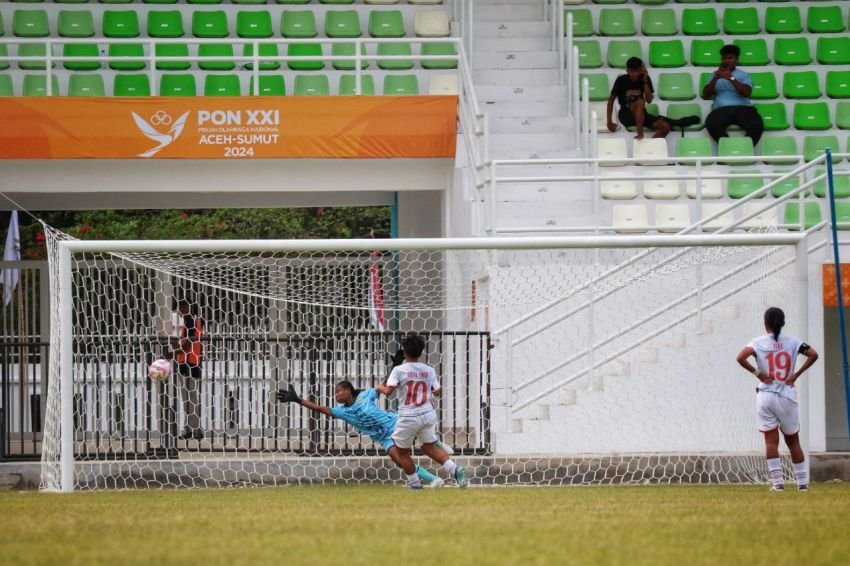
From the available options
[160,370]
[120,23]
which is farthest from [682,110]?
[160,370]

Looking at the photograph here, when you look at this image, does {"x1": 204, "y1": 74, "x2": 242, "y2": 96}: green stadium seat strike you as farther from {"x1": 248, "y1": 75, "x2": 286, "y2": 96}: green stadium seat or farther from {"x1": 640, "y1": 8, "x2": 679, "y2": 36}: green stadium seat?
{"x1": 640, "y1": 8, "x2": 679, "y2": 36}: green stadium seat

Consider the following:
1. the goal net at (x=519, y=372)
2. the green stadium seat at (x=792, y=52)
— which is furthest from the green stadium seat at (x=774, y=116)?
the goal net at (x=519, y=372)

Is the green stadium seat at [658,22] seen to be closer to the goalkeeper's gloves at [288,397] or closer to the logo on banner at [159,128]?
the logo on banner at [159,128]

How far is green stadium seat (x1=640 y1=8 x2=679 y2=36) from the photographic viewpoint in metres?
21.5

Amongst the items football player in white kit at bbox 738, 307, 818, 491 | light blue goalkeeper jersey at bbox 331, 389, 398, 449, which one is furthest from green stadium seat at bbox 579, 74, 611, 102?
football player in white kit at bbox 738, 307, 818, 491

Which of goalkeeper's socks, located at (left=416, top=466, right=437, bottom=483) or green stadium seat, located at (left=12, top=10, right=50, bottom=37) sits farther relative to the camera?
green stadium seat, located at (left=12, top=10, right=50, bottom=37)

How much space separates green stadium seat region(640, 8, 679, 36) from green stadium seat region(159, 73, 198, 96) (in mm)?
6896

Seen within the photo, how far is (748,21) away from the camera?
71.1 ft

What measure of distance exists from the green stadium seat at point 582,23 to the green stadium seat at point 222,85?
16.8ft

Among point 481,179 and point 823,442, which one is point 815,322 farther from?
point 481,179

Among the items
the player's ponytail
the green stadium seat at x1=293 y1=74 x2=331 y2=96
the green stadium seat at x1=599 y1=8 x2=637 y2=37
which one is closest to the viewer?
the player's ponytail

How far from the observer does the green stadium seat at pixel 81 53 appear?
2014cm

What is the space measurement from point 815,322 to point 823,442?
50.4 inches

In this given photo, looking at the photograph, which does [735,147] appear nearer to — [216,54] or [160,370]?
[216,54]
